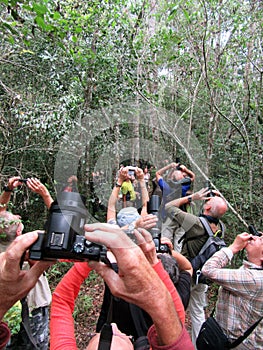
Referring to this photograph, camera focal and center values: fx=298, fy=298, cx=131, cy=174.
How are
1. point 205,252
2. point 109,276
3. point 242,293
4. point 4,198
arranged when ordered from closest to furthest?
point 109,276 < point 242,293 < point 4,198 < point 205,252

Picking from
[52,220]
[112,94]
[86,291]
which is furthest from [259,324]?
Result: [112,94]

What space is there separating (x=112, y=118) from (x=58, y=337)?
4.22 ft

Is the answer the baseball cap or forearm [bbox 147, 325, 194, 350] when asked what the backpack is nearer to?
the baseball cap

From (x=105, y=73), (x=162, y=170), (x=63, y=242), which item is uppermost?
(x=105, y=73)

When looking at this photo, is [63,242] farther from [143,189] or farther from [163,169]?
[163,169]

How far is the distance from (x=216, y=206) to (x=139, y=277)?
236 cm

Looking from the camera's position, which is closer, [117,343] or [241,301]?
[117,343]

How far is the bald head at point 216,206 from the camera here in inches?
120

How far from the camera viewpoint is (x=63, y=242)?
0.94 m

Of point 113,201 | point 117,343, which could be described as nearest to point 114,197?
point 113,201

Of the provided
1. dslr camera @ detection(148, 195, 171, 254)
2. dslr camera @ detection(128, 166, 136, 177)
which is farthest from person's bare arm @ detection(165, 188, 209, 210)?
dslr camera @ detection(128, 166, 136, 177)

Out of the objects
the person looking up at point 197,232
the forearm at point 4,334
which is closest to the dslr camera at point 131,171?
the forearm at point 4,334

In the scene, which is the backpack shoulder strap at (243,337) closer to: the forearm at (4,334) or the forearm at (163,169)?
the forearm at (163,169)

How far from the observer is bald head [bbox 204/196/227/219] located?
305cm
